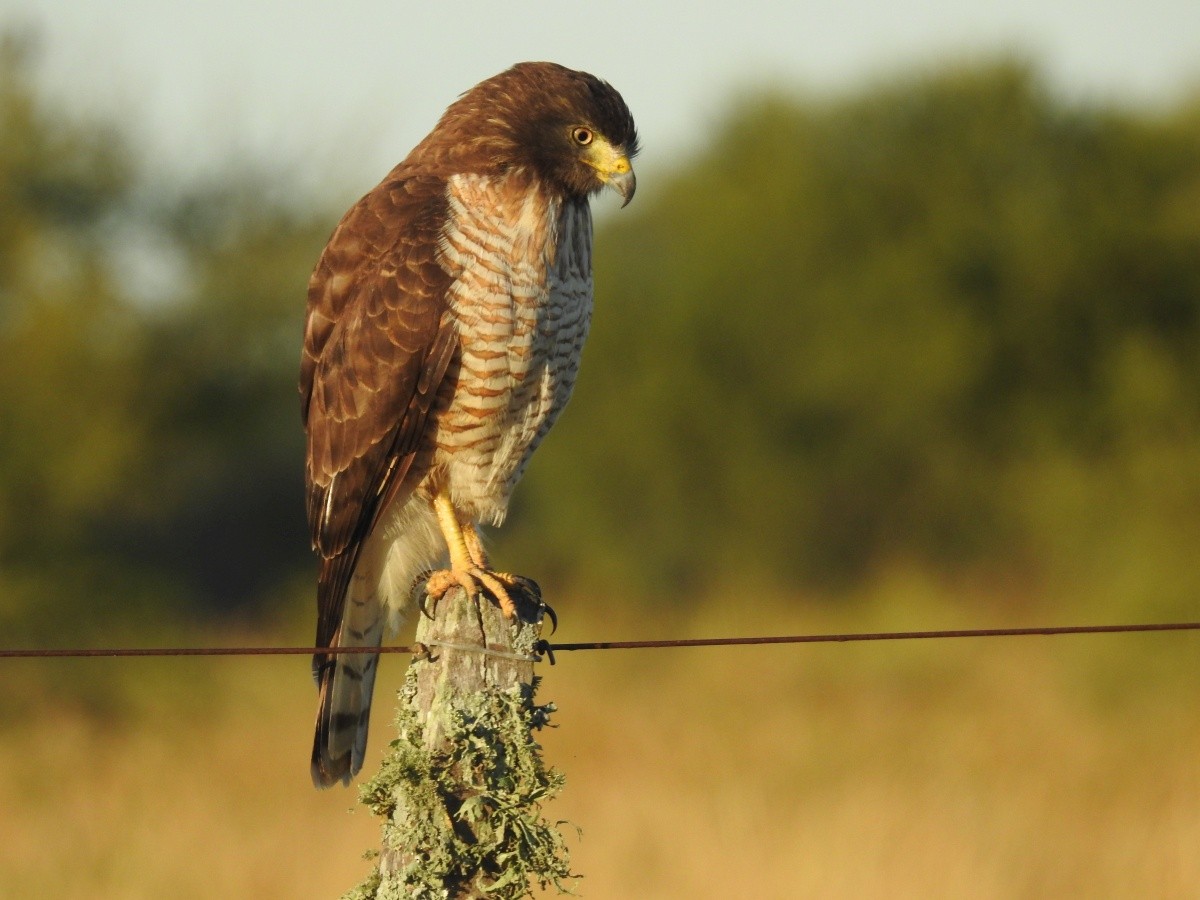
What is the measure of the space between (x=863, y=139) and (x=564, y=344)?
17740 mm

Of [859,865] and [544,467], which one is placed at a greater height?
[544,467]

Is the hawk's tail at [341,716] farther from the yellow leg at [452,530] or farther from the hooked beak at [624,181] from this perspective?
the hooked beak at [624,181]

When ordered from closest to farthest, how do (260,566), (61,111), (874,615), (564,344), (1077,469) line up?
(564,344) → (61,111) → (1077,469) → (874,615) → (260,566)

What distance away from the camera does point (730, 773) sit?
9734 millimetres

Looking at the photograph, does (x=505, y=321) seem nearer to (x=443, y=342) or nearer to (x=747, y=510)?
(x=443, y=342)

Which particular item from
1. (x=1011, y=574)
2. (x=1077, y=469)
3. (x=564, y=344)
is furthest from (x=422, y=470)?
(x=1011, y=574)

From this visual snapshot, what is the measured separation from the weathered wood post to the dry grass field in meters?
4.52

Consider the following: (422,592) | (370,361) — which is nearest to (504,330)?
(370,361)

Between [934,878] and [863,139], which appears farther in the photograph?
[863,139]

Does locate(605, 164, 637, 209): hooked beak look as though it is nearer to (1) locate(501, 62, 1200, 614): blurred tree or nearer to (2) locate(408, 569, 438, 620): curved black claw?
(2) locate(408, 569, 438, 620): curved black claw

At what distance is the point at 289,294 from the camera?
49.5 ft

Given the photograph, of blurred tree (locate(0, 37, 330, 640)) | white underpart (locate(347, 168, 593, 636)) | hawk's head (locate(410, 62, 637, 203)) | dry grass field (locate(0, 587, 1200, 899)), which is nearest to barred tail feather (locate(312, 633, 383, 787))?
white underpart (locate(347, 168, 593, 636))

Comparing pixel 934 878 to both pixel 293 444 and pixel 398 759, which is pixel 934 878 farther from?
pixel 293 444

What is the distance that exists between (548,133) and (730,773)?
618 cm
